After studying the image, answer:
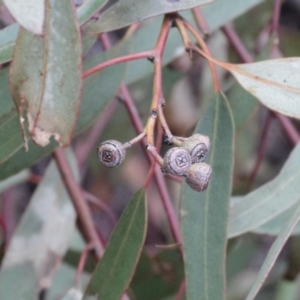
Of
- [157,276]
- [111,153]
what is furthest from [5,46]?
[157,276]

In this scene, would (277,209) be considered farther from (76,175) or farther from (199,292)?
(76,175)

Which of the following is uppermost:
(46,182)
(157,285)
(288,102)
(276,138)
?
(288,102)

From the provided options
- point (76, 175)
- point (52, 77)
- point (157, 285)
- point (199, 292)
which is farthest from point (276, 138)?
point (52, 77)

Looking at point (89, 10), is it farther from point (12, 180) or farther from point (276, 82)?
point (12, 180)

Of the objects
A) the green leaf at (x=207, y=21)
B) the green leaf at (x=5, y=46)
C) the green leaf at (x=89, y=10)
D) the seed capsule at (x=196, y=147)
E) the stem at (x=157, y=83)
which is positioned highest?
the green leaf at (x=5, y=46)

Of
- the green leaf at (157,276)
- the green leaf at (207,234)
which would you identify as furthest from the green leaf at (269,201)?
the green leaf at (157,276)

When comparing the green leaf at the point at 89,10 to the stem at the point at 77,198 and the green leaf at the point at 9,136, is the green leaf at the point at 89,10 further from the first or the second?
the stem at the point at 77,198
